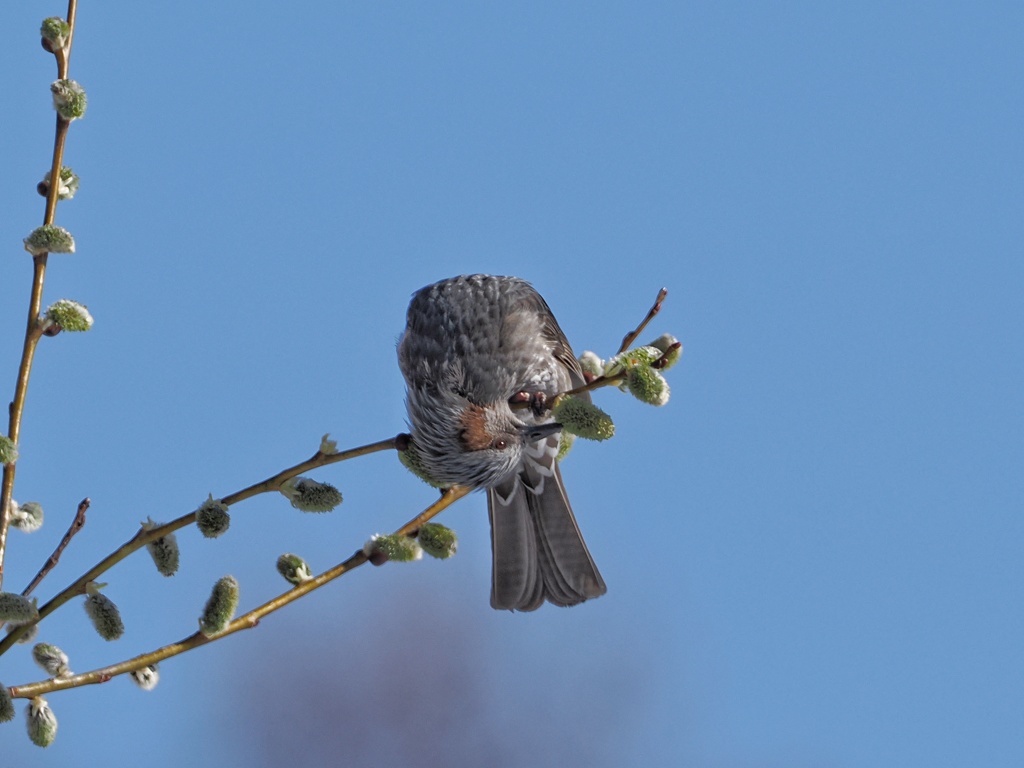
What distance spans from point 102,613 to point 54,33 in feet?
3.89

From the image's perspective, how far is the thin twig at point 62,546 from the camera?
217 cm

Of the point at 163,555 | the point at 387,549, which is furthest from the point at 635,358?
the point at 163,555

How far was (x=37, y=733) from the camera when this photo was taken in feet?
6.98

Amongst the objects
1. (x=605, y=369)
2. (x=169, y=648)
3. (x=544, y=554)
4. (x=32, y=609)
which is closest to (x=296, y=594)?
(x=169, y=648)

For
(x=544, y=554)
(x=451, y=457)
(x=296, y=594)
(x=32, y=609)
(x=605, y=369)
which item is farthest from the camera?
(x=544, y=554)

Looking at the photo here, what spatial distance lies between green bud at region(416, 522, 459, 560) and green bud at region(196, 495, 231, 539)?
0.46m

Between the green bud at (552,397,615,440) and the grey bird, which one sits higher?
the grey bird

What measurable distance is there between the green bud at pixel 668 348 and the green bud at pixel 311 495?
0.79 m

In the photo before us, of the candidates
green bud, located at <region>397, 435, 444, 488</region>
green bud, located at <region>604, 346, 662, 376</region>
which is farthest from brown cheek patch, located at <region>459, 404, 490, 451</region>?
green bud, located at <region>604, 346, 662, 376</region>

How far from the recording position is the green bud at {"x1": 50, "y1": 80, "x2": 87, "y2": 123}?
238 cm

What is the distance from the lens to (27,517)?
2334mm

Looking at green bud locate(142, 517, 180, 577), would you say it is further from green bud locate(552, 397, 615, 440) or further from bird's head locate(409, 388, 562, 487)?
bird's head locate(409, 388, 562, 487)

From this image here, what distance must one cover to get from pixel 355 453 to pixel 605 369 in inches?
25.1

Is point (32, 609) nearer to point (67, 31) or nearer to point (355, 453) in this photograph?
point (355, 453)
